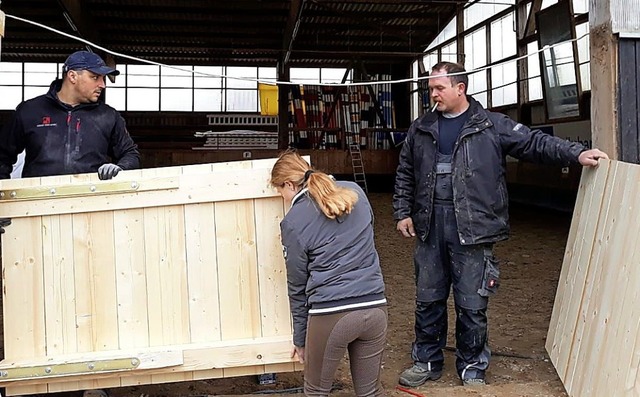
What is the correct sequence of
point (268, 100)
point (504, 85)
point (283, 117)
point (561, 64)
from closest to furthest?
point (561, 64), point (504, 85), point (283, 117), point (268, 100)

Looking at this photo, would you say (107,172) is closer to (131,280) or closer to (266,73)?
(131,280)

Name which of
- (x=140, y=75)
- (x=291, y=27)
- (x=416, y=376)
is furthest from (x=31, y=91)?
(x=416, y=376)

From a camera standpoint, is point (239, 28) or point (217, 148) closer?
point (217, 148)

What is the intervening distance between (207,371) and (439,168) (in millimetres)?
1441

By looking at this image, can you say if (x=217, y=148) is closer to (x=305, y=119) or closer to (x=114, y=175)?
(x=305, y=119)

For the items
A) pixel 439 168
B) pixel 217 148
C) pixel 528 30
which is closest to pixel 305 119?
pixel 217 148

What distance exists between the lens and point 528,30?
12578 mm

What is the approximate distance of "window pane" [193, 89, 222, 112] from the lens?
20016mm

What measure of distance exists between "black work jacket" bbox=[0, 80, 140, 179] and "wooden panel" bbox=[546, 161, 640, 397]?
2159 millimetres

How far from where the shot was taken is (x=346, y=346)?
266cm

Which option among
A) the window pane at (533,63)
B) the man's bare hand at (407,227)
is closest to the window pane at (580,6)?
the window pane at (533,63)

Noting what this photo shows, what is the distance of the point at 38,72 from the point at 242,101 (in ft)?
19.1

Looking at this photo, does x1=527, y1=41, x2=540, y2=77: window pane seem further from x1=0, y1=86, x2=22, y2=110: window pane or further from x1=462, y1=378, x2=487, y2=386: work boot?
x1=0, y1=86, x2=22, y2=110: window pane

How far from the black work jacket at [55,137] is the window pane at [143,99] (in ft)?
56.6
